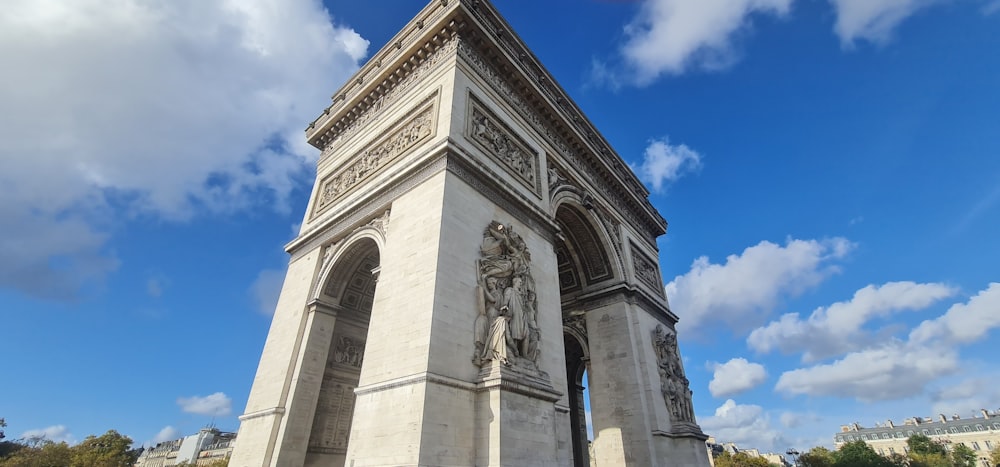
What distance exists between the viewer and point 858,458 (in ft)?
153

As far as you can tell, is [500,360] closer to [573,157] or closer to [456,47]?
[456,47]

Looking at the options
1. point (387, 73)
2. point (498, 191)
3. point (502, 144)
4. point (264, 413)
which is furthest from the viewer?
point (387, 73)

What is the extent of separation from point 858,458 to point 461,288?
56.8 meters

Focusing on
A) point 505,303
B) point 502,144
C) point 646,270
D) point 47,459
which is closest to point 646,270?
point 646,270

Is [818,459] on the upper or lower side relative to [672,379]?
upper

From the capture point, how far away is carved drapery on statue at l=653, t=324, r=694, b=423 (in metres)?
13.9

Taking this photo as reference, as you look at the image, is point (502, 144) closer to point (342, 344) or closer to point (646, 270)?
point (342, 344)

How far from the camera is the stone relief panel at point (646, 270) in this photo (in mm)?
16844

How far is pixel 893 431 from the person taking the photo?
242 ft

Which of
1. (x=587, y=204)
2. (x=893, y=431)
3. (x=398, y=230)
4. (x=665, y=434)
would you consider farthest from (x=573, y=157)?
(x=893, y=431)

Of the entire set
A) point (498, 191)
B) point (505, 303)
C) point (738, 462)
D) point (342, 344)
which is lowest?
point (505, 303)

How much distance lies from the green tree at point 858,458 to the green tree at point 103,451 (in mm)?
62065

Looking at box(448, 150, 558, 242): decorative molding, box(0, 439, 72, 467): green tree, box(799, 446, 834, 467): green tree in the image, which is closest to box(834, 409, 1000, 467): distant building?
box(799, 446, 834, 467): green tree

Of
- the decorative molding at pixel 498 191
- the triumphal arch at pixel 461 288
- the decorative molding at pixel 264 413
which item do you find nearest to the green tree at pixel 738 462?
the triumphal arch at pixel 461 288
